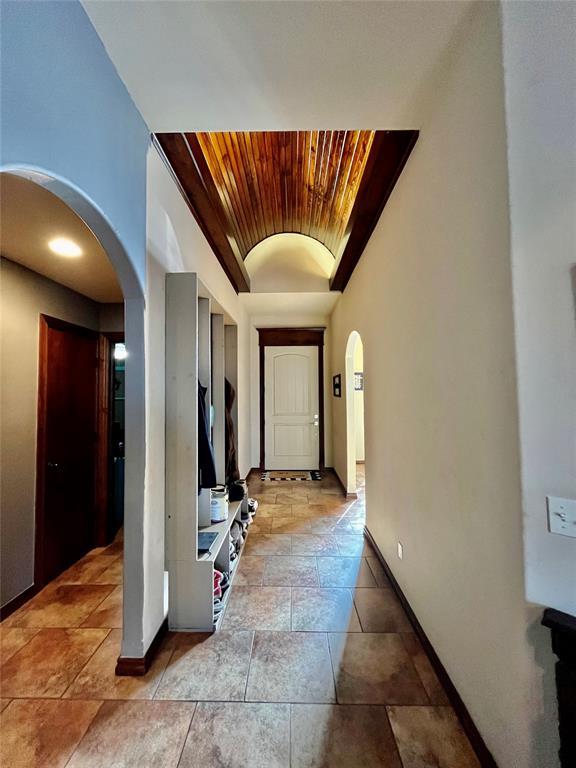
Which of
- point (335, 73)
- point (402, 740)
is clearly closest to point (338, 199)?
point (335, 73)

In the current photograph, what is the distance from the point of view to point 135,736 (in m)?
→ 1.26

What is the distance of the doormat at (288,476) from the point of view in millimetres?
5137

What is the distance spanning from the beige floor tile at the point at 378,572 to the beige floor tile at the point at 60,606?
1.97m

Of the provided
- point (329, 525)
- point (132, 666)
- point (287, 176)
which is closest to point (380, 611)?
point (329, 525)

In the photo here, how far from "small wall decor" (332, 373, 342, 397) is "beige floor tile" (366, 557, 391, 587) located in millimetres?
2516

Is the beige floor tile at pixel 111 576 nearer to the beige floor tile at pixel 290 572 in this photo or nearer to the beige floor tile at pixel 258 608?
the beige floor tile at pixel 258 608

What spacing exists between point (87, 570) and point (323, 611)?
196cm

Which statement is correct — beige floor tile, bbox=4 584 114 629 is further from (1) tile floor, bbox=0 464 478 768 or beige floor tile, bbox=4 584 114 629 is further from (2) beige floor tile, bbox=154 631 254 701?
(2) beige floor tile, bbox=154 631 254 701

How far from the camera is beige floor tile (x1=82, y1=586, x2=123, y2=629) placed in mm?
1932

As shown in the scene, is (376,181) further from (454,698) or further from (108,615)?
(108,615)

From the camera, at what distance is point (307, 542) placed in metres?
2.92

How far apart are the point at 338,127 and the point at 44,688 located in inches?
125

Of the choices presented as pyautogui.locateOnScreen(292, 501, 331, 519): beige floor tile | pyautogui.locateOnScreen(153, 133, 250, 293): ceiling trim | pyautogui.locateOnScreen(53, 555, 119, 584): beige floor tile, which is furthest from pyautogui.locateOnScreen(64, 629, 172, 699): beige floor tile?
pyautogui.locateOnScreen(153, 133, 250, 293): ceiling trim

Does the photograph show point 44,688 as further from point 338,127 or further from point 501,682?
point 338,127
